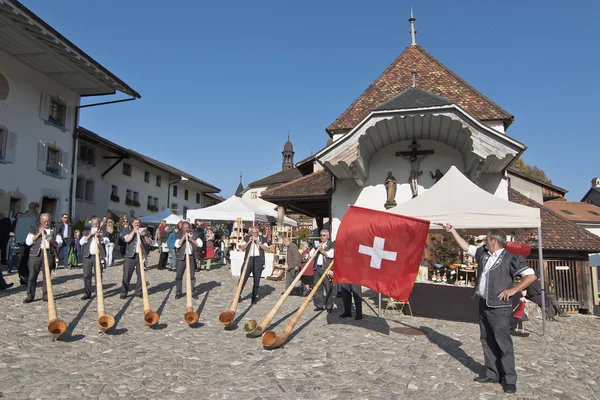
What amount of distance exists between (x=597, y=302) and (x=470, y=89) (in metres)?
9.15

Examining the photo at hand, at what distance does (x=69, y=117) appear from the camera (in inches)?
925

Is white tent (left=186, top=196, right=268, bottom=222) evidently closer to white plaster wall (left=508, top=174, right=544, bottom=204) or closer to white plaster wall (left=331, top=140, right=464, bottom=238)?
white plaster wall (left=331, top=140, right=464, bottom=238)

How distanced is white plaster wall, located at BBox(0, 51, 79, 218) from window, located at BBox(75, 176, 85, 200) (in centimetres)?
496

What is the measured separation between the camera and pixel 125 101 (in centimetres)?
2372

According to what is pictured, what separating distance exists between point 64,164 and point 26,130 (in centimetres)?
286

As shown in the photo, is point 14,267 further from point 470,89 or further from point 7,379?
point 470,89

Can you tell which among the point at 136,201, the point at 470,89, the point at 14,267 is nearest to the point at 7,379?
the point at 14,267

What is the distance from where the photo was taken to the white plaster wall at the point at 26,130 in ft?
62.8

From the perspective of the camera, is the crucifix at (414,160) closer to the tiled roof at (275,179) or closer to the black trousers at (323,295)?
the black trousers at (323,295)

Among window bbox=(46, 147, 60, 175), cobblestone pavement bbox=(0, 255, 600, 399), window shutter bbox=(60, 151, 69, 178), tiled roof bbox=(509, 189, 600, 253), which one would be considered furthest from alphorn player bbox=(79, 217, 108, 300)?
window shutter bbox=(60, 151, 69, 178)

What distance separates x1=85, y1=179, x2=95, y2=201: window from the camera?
2855cm

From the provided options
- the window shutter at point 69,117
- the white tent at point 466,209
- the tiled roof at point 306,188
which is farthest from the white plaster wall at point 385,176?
the window shutter at point 69,117

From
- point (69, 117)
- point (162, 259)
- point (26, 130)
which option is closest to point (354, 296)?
point (162, 259)

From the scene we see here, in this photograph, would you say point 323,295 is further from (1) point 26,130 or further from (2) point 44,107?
(2) point 44,107
